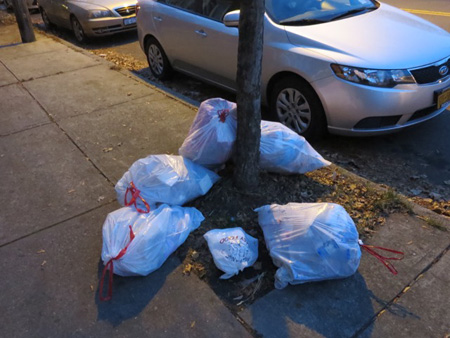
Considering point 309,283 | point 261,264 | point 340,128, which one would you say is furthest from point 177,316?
point 340,128

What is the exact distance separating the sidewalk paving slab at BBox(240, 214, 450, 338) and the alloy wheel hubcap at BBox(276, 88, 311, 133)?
180 centimetres

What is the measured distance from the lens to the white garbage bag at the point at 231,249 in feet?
8.43

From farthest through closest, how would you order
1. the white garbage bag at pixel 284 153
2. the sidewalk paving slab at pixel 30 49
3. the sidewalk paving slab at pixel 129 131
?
the sidewalk paving slab at pixel 30 49 < the sidewalk paving slab at pixel 129 131 < the white garbage bag at pixel 284 153

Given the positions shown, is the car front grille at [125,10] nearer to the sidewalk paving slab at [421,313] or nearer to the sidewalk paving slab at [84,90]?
the sidewalk paving slab at [84,90]

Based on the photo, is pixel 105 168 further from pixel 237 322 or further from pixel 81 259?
pixel 237 322

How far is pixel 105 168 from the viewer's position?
388 cm

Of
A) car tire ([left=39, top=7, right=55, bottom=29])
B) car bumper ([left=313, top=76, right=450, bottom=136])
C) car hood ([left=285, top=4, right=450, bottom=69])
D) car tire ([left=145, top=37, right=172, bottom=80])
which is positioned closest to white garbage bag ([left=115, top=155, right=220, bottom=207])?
car bumper ([left=313, top=76, right=450, bottom=136])

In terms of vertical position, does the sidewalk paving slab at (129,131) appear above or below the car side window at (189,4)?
below

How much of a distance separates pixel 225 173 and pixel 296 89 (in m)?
1.37

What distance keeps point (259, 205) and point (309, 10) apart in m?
2.63

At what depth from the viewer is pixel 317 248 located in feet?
7.98

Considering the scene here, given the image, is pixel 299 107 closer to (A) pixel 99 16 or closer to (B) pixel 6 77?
(B) pixel 6 77

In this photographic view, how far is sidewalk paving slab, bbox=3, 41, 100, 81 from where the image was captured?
22.3 ft

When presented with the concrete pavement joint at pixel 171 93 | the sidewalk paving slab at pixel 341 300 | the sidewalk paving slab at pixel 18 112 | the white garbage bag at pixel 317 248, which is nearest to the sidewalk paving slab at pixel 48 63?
the sidewalk paving slab at pixel 18 112
